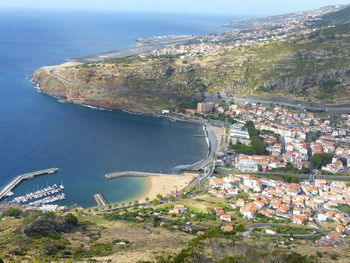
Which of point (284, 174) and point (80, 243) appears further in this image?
point (284, 174)

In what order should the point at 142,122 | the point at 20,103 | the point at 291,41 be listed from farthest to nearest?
1. the point at 291,41
2. the point at 20,103
3. the point at 142,122

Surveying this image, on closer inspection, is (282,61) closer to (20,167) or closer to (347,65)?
(347,65)

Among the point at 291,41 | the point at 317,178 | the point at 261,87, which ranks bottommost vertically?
the point at 317,178

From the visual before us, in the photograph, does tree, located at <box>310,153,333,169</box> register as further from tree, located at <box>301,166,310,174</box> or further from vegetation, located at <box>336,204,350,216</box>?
vegetation, located at <box>336,204,350,216</box>

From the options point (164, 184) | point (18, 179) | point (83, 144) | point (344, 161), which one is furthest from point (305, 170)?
point (18, 179)

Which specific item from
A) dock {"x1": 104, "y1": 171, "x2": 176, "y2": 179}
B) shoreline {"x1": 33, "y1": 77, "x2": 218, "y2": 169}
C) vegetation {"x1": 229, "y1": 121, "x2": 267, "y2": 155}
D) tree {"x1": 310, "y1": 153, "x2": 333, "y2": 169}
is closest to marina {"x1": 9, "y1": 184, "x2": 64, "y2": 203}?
dock {"x1": 104, "y1": 171, "x2": 176, "y2": 179}

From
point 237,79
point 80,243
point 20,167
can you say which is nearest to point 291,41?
point 237,79

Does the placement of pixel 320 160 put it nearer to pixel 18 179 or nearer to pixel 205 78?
pixel 18 179
